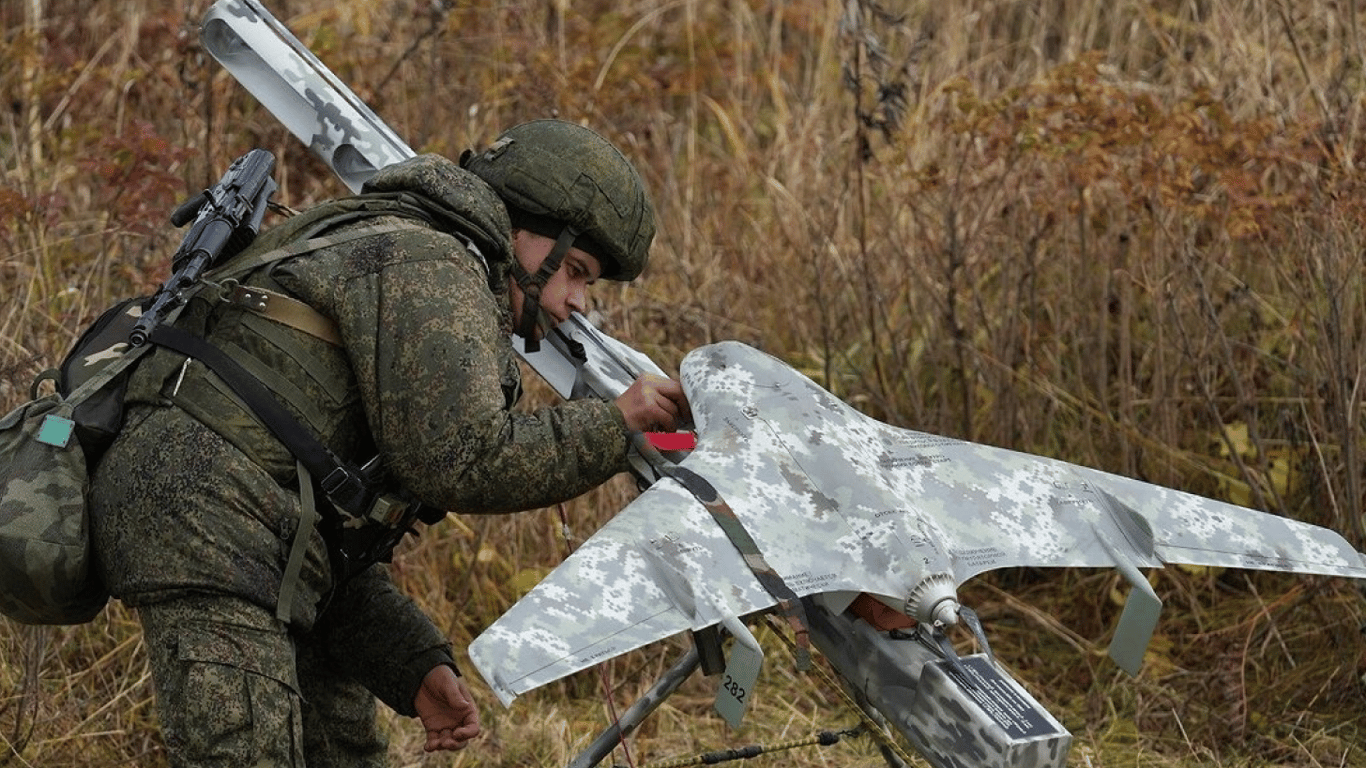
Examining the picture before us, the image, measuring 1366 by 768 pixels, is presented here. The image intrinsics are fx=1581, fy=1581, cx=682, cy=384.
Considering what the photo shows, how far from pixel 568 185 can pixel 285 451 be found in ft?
2.66

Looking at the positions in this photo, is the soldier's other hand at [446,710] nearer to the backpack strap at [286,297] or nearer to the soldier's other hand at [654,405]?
the soldier's other hand at [654,405]

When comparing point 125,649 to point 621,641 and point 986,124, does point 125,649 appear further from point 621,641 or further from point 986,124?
point 986,124

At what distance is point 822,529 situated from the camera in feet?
9.87

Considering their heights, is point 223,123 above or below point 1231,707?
above

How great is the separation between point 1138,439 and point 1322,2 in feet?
7.95

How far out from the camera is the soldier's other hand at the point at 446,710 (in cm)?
374

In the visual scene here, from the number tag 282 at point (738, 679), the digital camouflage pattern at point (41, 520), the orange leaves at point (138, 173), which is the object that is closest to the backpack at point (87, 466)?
the digital camouflage pattern at point (41, 520)

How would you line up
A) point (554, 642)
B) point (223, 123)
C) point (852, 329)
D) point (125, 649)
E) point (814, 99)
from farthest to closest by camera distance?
point (814, 99)
point (223, 123)
point (852, 329)
point (125, 649)
point (554, 642)

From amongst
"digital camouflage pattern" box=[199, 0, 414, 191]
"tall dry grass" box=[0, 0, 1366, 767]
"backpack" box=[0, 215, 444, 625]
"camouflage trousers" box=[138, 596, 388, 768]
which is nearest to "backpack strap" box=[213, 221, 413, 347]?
"backpack" box=[0, 215, 444, 625]

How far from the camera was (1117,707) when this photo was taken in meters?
5.16

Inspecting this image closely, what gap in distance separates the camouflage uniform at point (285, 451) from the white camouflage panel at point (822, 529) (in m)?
0.30

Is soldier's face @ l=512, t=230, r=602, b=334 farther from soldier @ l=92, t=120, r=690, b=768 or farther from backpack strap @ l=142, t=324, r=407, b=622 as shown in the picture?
backpack strap @ l=142, t=324, r=407, b=622

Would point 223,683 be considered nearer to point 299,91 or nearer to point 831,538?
point 831,538

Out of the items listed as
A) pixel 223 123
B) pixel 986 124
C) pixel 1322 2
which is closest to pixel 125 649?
pixel 223 123
